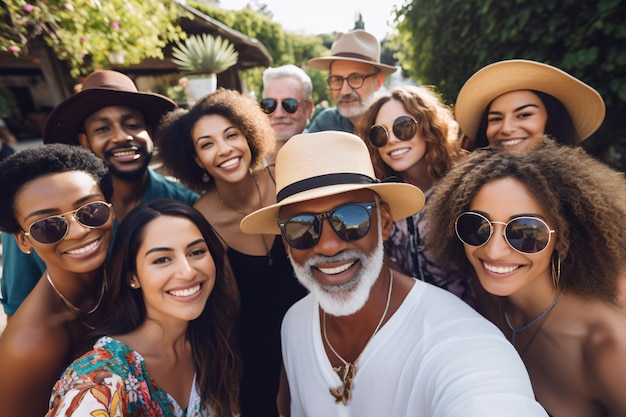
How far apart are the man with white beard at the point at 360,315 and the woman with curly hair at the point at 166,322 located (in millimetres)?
417

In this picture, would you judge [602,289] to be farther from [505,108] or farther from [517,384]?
Answer: [505,108]

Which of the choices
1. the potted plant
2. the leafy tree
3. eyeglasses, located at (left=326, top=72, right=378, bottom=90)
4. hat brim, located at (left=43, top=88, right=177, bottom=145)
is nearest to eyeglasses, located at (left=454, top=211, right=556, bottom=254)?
the leafy tree

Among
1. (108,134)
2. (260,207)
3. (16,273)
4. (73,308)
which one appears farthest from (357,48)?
(16,273)

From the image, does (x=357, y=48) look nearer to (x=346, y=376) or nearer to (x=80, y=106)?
(x=80, y=106)

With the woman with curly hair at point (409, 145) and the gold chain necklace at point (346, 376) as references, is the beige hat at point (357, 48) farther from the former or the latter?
the gold chain necklace at point (346, 376)

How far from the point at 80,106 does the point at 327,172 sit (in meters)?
2.38

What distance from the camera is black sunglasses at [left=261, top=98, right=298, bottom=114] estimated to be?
4.10 meters

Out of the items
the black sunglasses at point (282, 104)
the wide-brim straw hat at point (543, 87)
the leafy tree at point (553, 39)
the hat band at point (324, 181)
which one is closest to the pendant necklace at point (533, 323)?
the hat band at point (324, 181)

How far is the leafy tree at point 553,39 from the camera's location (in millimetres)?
3176

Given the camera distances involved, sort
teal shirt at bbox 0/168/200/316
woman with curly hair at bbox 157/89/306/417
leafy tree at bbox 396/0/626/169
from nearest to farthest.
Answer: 1. teal shirt at bbox 0/168/200/316
2. woman with curly hair at bbox 157/89/306/417
3. leafy tree at bbox 396/0/626/169

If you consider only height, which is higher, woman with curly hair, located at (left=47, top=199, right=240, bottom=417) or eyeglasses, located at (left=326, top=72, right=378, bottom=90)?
eyeglasses, located at (left=326, top=72, right=378, bottom=90)

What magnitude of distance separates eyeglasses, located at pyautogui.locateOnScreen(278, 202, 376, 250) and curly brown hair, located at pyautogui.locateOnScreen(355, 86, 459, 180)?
1.21m

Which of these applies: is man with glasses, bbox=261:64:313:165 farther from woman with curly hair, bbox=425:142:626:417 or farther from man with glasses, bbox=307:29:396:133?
woman with curly hair, bbox=425:142:626:417

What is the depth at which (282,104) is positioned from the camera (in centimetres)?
411
